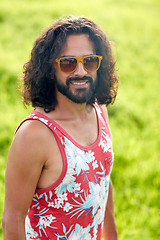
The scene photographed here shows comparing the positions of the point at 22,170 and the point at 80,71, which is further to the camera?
the point at 80,71

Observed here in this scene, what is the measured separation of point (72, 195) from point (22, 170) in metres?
0.32

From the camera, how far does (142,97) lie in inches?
263

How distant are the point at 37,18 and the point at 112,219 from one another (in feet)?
27.9

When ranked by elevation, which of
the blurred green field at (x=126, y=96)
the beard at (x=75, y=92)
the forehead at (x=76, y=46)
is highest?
the forehead at (x=76, y=46)

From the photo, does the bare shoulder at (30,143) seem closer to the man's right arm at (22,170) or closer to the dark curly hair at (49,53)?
the man's right arm at (22,170)

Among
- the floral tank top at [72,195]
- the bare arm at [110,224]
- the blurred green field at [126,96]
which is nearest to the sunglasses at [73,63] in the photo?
the floral tank top at [72,195]

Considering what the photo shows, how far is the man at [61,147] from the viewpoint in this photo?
1.58 metres

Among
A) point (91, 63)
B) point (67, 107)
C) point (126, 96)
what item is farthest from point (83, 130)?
point (126, 96)

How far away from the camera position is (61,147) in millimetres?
1648

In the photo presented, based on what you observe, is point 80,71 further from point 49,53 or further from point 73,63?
point 49,53

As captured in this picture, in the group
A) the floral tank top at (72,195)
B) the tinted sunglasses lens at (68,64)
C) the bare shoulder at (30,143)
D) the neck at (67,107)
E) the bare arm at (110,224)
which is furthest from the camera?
the bare arm at (110,224)

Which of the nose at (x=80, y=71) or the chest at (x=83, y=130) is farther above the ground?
the nose at (x=80, y=71)

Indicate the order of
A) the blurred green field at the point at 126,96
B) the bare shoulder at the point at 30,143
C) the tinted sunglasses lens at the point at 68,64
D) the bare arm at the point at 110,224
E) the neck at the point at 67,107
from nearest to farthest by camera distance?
the bare shoulder at the point at 30,143 < the tinted sunglasses lens at the point at 68,64 < the neck at the point at 67,107 < the bare arm at the point at 110,224 < the blurred green field at the point at 126,96

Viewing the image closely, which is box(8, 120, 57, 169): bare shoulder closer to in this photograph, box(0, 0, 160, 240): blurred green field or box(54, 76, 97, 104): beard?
box(54, 76, 97, 104): beard
